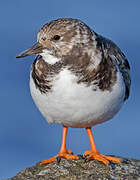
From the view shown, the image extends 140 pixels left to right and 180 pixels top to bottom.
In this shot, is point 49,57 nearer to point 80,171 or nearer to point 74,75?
point 74,75

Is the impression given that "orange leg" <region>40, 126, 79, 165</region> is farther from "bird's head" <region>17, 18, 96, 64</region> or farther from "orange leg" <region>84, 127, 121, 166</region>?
"bird's head" <region>17, 18, 96, 64</region>

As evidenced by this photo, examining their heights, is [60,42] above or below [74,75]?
above

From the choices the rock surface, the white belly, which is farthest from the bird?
the rock surface

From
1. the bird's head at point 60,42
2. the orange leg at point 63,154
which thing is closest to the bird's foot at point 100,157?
the orange leg at point 63,154

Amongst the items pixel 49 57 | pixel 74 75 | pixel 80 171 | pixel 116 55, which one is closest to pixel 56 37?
pixel 49 57

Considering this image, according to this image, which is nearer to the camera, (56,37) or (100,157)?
(56,37)

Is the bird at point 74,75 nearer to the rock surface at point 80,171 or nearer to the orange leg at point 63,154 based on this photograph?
the rock surface at point 80,171
